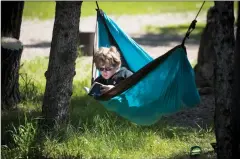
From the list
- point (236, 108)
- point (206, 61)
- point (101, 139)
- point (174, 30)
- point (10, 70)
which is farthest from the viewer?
point (174, 30)

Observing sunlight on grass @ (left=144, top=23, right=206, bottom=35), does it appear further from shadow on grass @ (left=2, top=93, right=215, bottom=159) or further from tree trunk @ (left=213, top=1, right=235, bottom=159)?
tree trunk @ (left=213, top=1, right=235, bottom=159)

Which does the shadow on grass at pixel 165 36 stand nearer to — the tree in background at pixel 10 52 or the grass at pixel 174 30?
the grass at pixel 174 30

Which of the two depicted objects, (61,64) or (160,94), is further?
(160,94)

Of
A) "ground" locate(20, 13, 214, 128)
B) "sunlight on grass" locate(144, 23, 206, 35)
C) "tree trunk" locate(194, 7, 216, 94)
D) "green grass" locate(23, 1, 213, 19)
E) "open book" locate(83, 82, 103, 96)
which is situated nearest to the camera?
"open book" locate(83, 82, 103, 96)

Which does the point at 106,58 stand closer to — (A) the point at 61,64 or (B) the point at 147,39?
(A) the point at 61,64

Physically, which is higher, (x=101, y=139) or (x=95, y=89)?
(x=95, y=89)

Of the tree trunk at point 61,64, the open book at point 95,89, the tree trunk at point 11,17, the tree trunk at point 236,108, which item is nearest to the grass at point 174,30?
the tree trunk at point 11,17

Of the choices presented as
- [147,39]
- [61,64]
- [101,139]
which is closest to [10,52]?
[61,64]

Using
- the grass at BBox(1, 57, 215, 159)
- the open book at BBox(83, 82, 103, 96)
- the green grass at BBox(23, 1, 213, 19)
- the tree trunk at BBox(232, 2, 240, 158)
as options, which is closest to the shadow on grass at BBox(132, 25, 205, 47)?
the green grass at BBox(23, 1, 213, 19)

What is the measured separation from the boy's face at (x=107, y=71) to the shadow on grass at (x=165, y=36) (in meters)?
5.93

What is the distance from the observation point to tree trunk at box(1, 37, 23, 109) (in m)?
6.19

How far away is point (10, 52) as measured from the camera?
6.17 m

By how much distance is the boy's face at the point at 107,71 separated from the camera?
571 cm

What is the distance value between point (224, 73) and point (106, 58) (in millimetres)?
2020
